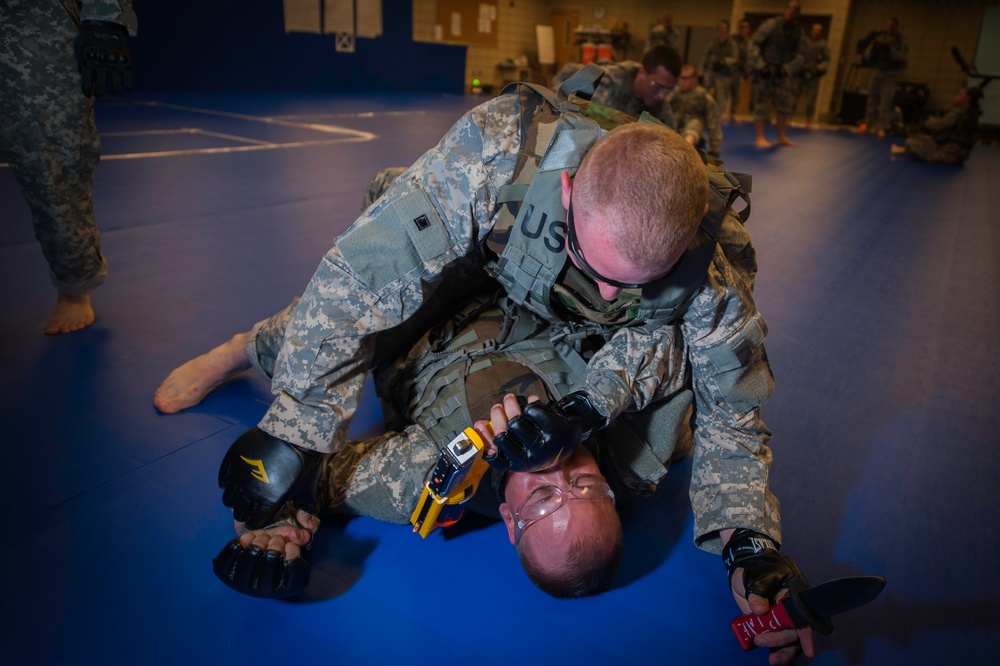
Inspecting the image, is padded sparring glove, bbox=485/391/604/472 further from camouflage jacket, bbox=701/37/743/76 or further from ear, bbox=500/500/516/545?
camouflage jacket, bbox=701/37/743/76

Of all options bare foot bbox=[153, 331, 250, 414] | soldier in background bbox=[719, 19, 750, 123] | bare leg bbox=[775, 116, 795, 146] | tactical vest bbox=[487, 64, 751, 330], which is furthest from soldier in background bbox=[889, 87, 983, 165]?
bare foot bbox=[153, 331, 250, 414]

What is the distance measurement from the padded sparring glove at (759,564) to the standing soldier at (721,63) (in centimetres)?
1064

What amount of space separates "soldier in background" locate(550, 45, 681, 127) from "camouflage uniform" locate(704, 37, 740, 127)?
6464mm

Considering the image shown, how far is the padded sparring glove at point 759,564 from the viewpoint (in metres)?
1.38

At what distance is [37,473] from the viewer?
170cm

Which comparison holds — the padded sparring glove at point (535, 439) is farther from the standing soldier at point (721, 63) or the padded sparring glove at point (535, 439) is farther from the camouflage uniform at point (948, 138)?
the standing soldier at point (721, 63)

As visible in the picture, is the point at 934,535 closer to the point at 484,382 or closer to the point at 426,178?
the point at 484,382

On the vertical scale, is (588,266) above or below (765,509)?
above

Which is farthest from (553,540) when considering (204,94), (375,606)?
(204,94)

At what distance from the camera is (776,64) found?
32.9 feet

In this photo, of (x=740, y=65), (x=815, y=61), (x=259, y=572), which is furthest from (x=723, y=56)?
(x=259, y=572)

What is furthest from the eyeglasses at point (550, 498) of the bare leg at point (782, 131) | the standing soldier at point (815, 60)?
the standing soldier at point (815, 60)

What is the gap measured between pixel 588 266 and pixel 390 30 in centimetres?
1347

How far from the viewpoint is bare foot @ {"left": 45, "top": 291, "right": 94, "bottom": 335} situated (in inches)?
95.8
